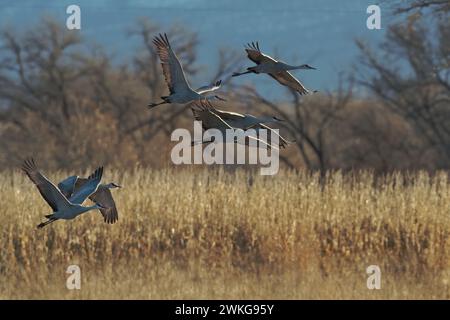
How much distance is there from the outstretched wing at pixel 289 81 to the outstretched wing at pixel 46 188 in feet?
5.56

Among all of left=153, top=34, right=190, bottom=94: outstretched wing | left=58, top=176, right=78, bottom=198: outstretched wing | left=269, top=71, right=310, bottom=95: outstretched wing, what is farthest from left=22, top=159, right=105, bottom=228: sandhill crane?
left=269, top=71, right=310, bottom=95: outstretched wing

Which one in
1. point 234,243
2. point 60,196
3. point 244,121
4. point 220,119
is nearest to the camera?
point 220,119

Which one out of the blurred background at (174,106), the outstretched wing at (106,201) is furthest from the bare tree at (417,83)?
the outstretched wing at (106,201)

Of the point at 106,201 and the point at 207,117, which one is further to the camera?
the point at 106,201

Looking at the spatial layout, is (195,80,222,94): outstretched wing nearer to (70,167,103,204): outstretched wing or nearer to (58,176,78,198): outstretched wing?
(70,167,103,204): outstretched wing

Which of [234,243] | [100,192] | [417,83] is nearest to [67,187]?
[100,192]

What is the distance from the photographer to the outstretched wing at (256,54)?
6.54m

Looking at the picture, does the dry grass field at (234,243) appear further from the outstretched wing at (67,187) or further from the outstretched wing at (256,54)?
the outstretched wing at (256,54)

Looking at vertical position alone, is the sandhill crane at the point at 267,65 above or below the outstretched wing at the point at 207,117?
above

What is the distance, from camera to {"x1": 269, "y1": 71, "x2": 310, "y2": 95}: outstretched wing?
673 cm

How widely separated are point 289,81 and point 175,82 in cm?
92

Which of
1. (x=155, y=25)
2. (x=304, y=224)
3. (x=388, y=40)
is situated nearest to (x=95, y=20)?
(x=155, y=25)

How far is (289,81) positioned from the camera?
6.85 m

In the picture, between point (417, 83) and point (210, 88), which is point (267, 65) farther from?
point (417, 83)
